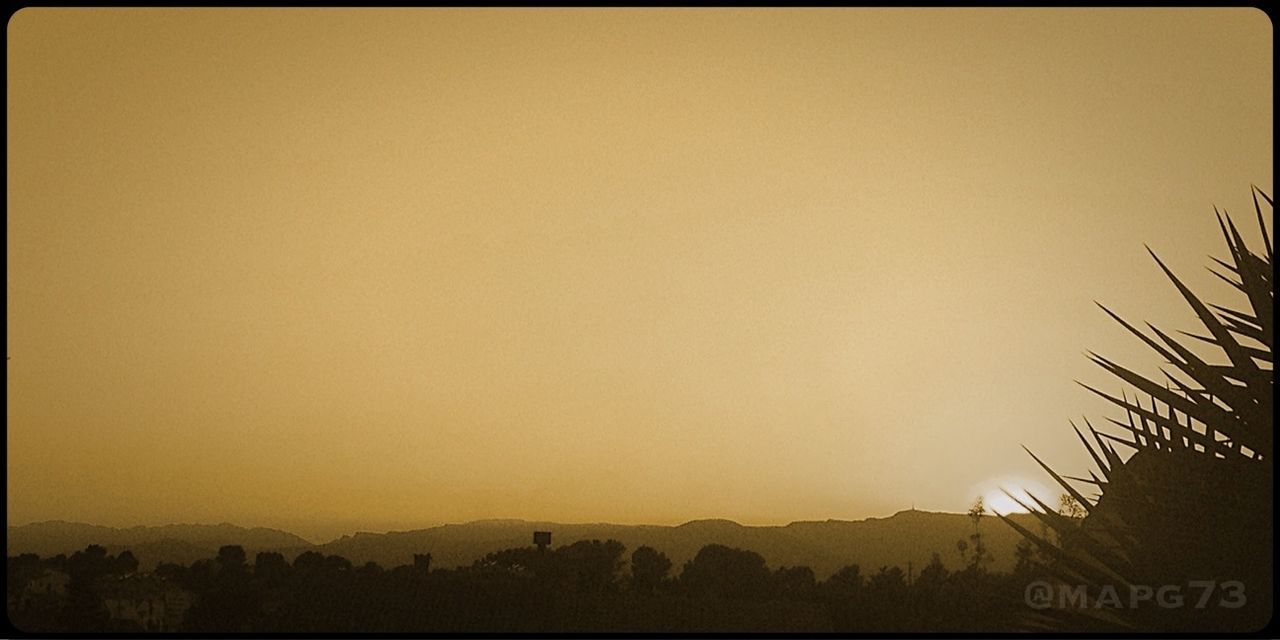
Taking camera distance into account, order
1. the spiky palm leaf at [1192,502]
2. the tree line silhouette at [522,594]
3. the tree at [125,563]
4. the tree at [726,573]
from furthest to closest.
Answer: the tree at [726,573], the tree at [125,563], the tree line silhouette at [522,594], the spiky palm leaf at [1192,502]

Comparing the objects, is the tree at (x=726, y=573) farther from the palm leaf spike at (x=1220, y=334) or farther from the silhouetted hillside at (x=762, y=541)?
the palm leaf spike at (x=1220, y=334)

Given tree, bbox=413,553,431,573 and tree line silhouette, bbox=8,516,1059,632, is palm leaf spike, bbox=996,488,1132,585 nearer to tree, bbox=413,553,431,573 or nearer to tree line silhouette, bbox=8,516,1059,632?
tree line silhouette, bbox=8,516,1059,632

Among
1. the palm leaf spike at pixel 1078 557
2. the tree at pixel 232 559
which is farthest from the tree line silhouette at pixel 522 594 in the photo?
the palm leaf spike at pixel 1078 557

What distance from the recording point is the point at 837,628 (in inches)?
181

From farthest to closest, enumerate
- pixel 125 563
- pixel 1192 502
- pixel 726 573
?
pixel 726 573 → pixel 125 563 → pixel 1192 502

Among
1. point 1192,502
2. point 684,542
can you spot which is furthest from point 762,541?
point 1192,502

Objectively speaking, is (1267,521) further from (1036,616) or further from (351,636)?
(351,636)

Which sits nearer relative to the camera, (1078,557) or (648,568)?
(1078,557)

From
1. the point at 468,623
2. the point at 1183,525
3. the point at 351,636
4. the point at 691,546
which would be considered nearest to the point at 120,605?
the point at 351,636

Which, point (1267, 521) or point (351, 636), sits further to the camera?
point (351, 636)

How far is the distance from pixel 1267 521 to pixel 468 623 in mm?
3490

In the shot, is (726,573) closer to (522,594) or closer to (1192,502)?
(522,594)

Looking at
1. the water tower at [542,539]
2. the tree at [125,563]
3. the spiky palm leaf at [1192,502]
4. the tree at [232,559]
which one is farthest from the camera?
the water tower at [542,539]

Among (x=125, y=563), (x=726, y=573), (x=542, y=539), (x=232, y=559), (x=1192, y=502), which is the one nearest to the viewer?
(x=1192, y=502)
